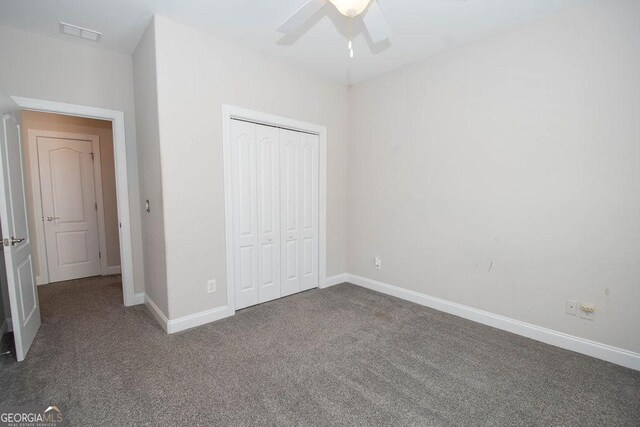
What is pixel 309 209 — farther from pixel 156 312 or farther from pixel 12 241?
pixel 12 241

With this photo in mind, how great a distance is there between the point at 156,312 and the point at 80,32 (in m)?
2.66

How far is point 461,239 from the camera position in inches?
112

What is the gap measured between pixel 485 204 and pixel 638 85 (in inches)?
49.2

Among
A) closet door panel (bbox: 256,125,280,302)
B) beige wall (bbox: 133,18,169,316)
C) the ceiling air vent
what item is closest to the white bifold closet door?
closet door panel (bbox: 256,125,280,302)

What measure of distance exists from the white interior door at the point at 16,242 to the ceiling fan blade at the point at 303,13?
222cm

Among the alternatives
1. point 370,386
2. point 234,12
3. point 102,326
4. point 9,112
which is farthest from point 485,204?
point 9,112

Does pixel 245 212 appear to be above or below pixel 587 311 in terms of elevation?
above

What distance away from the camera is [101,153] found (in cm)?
423

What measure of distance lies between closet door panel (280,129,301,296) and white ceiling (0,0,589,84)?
97 centimetres

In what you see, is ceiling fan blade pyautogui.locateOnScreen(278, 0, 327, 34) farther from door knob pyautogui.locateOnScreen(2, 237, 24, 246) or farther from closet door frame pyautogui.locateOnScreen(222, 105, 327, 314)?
door knob pyautogui.locateOnScreen(2, 237, 24, 246)

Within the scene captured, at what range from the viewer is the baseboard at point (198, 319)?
2518 millimetres

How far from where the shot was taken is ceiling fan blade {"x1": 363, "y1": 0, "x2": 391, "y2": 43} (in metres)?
1.67

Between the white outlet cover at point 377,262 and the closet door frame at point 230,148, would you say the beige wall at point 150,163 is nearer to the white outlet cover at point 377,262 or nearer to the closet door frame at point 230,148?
the closet door frame at point 230,148

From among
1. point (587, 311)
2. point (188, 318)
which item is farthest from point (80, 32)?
point (587, 311)
